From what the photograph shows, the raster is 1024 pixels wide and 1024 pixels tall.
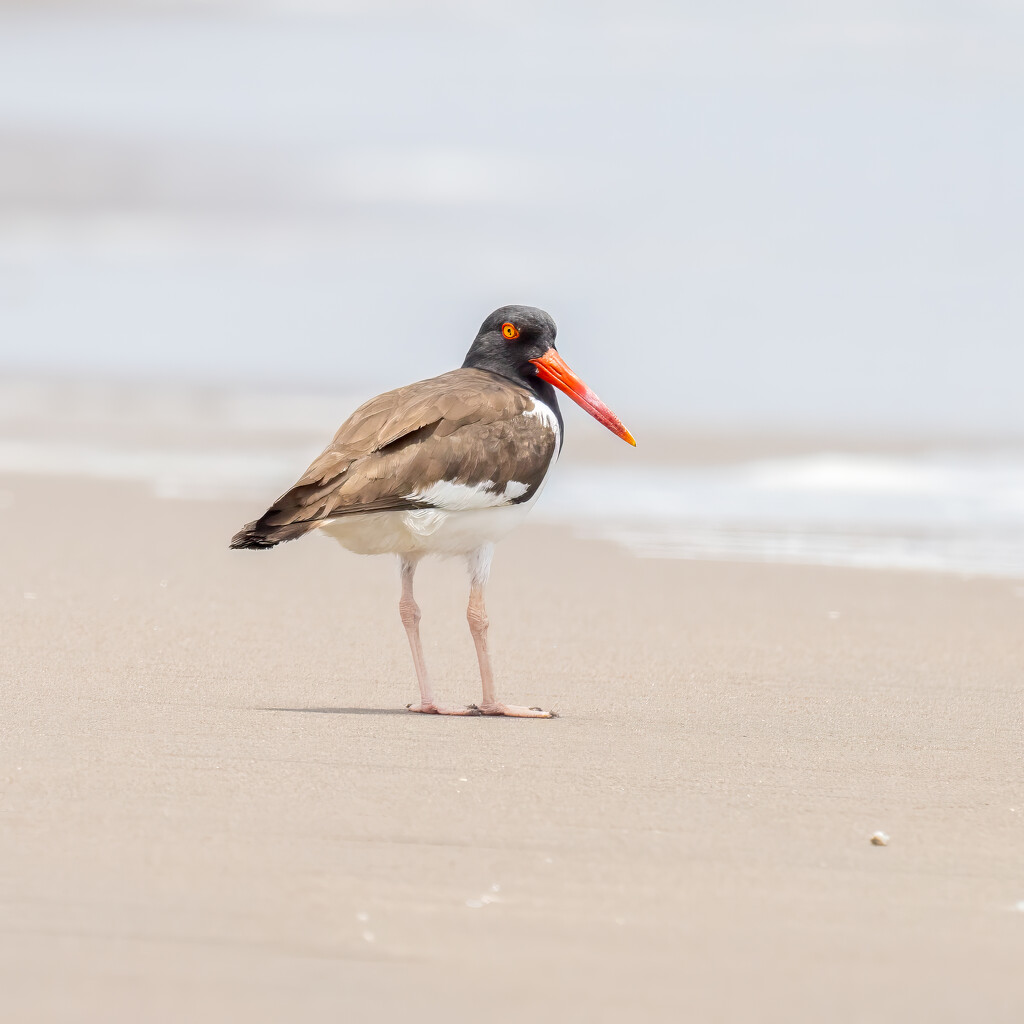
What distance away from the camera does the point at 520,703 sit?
20.9ft

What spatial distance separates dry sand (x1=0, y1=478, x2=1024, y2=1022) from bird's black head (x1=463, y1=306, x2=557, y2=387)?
1.33 m

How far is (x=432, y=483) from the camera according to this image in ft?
19.7

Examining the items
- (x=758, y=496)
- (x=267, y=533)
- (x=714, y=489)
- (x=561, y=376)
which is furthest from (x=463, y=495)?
(x=714, y=489)

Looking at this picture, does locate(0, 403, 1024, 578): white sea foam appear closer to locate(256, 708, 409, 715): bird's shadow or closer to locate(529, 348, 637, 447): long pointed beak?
locate(529, 348, 637, 447): long pointed beak

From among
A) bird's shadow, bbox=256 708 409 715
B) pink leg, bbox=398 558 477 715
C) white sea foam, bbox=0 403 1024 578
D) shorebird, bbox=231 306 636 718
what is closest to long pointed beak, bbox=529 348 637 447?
shorebird, bbox=231 306 636 718

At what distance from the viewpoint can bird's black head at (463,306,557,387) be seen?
691cm

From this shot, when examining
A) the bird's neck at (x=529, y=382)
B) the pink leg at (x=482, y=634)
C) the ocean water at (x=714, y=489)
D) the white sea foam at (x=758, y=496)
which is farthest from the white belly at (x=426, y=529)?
the white sea foam at (x=758, y=496)

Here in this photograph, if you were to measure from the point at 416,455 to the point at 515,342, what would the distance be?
3.64 feet

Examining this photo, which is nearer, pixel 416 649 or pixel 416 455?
pixel 416 455

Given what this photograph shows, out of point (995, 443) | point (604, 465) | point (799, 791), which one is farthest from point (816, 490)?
point (799, 791)

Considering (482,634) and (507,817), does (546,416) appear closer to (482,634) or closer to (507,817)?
(482,634)

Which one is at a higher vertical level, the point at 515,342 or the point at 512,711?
the point at 515,342

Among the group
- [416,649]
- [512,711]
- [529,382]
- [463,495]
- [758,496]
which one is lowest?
[758,496]

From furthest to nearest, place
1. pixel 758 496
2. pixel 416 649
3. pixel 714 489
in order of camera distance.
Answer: pixel 714 489 < pixel 758 496 < pixel 416 649
